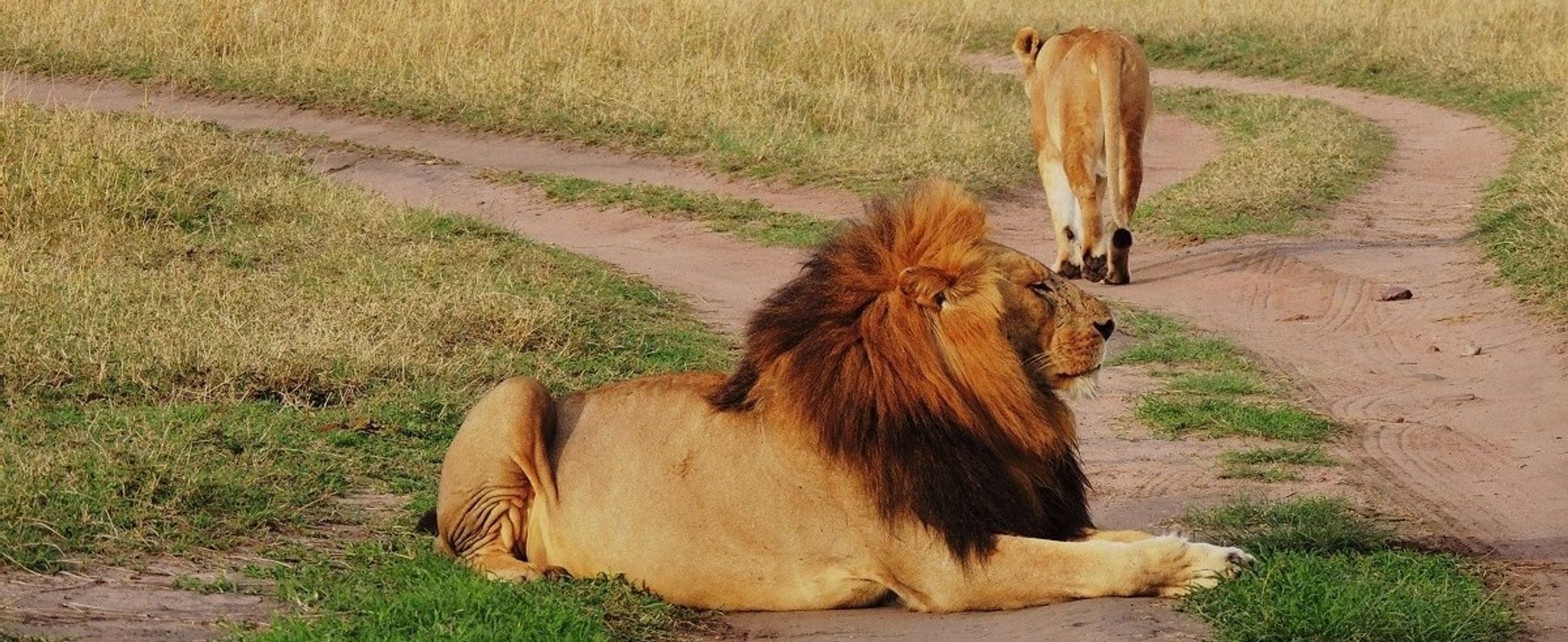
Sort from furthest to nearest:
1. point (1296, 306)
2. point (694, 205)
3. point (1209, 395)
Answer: point (694, 205) → point (1296, 306) → point (1209, 395)

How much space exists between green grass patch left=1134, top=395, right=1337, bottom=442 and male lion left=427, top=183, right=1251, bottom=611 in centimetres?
209

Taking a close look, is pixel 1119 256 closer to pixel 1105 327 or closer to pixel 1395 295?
pixel 1395 295

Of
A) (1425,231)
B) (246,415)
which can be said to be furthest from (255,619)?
(1425,231)

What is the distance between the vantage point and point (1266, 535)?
457cm

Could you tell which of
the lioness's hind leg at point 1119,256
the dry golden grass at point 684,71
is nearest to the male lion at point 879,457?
the lioness's hind leg at point 1119,256

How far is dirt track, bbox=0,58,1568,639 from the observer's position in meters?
4.84

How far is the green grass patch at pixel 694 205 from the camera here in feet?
35.3

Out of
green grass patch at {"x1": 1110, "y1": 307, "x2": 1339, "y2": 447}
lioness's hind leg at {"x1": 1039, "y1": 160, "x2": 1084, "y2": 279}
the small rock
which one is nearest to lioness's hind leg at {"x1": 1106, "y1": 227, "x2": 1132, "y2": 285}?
lioness's hind leg at {"x1": 1039, "y1": 160, "x2": 1084, "y2": 279}

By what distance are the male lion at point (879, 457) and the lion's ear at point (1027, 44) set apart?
6.74 meters

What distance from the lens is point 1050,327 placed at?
13.4 feet

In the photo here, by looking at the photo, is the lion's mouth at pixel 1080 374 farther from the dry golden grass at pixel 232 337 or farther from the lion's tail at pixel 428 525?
the dry golden grass at pixel 232 337

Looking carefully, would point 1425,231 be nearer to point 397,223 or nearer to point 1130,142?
point 1130,142

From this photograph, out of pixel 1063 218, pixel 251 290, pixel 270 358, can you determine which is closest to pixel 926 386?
pixel 270 358

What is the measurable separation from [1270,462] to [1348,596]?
6.34ft
